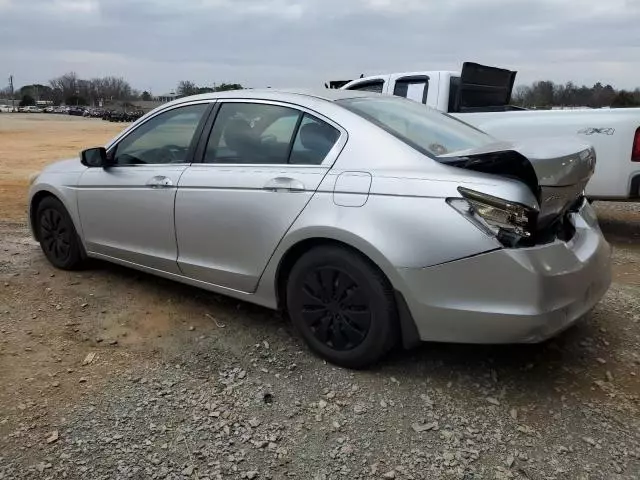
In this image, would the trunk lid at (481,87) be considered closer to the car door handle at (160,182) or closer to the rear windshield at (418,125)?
the rear windshield at (418,125)

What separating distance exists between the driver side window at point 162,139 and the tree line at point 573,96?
16189 mm

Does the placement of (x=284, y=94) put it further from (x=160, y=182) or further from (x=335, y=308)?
(x=335, y=308)

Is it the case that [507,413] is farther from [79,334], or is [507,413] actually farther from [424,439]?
[79,334]

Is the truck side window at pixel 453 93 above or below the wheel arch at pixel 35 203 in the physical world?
above

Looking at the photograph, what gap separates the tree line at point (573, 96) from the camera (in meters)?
19.6

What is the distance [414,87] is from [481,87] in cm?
91

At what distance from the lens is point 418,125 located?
377 cm

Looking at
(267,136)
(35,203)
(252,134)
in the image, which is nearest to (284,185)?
(267,136)

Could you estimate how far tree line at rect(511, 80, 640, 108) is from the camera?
19.6 metres

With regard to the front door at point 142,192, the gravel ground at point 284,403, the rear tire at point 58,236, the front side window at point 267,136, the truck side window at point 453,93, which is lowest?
the gravel ground at point 284,403

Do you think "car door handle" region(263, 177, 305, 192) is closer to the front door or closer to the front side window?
the front side window

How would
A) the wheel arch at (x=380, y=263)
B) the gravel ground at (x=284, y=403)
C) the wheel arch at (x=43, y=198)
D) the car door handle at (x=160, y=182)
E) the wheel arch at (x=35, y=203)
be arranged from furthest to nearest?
1. the wheel arch at (x=35, y=203)
2. the wheel arch at (x=43, y=198)
3. the car door handle at (x=160, y=182)
4. the wheel arch at (x=380, y=263)
5. the gravel ground at (x=284, y=403)

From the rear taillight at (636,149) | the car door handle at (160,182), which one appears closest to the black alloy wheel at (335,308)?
the car door handle at (160,182)

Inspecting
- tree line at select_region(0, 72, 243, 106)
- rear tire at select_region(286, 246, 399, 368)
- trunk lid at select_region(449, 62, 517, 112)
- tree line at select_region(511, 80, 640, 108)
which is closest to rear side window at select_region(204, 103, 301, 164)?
rear tire at select_region(286, 246, 399, 368)
